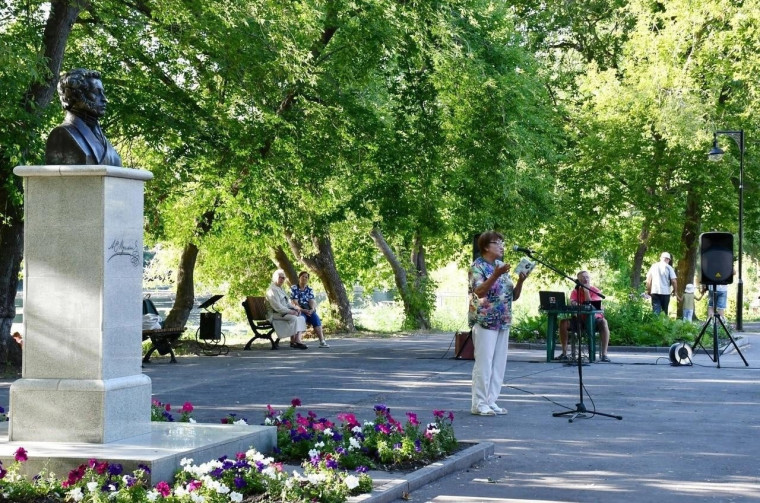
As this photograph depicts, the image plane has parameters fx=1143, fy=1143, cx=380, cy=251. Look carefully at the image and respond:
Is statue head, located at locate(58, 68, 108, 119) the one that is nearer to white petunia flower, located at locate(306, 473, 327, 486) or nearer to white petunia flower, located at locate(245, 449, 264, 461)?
white petunia flower, located at locate(245, 449, 264, 461)

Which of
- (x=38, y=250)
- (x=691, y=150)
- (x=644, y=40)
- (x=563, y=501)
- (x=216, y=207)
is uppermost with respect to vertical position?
(x=644, y=40)

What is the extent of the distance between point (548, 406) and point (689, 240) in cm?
2695

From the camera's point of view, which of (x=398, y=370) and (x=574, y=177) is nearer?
(x=398, y=370)

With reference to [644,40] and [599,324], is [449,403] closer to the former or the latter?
[599,324]

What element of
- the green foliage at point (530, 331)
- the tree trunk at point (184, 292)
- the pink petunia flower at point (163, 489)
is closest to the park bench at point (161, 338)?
the tree trunk at point (184, 292)

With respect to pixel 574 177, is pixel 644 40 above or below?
above

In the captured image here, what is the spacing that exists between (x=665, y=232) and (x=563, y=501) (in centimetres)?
3011

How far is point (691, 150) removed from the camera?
35.2 m

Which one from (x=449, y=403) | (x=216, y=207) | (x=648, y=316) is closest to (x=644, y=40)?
(x=648, y=316)

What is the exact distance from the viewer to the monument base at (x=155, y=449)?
7.59m

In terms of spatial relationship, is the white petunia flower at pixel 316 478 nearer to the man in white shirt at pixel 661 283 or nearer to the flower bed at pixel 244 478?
the flower bed at pixel 244 478

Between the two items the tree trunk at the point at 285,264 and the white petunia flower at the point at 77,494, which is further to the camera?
the tree trunk at the point at 285,264
